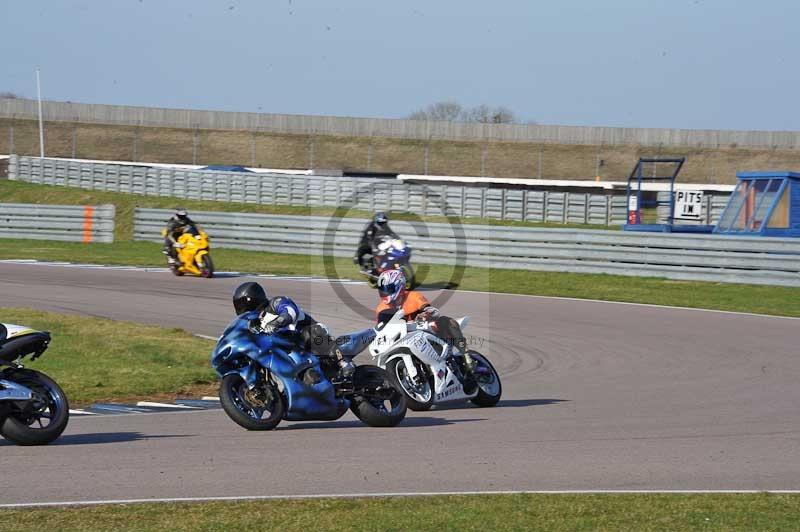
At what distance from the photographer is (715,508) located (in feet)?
23.1

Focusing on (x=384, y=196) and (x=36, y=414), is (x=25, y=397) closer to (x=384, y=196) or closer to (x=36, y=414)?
(x=36, y=414)

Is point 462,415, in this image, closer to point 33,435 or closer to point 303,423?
point 303,423

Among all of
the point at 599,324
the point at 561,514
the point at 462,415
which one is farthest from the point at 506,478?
the point at 599,324

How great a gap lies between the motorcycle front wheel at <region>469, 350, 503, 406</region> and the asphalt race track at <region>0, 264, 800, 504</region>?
199 mm

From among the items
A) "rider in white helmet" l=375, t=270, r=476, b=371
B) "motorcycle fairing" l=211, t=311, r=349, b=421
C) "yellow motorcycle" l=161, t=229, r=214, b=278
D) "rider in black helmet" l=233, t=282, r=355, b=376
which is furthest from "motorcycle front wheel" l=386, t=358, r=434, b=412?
"yellow motorcycle" l=161, t=229, r=214, b=278

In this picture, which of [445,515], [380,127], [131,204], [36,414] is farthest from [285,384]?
[380,127]

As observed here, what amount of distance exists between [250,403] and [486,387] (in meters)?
2.95

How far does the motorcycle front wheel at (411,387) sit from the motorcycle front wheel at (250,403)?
1.51 m

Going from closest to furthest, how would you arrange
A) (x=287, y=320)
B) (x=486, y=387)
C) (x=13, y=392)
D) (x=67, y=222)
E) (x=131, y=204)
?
(x=13, y=392)
(x=287, y=320)
(x=486, y=387)
(x=67, y=222)
(x=131, y=204)

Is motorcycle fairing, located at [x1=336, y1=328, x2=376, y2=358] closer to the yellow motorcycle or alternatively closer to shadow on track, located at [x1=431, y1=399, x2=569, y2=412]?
shadow on track, located at [x1=431, y1=399, x2=569, y2=412]

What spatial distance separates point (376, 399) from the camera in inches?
396

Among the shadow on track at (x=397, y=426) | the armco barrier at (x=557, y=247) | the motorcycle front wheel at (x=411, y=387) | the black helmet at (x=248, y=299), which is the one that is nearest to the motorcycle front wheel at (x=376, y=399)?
the shadow on track at (x=397, y=426)

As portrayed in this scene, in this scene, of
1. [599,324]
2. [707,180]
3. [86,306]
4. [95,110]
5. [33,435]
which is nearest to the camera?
[33,435]

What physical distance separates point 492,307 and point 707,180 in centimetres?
4082
